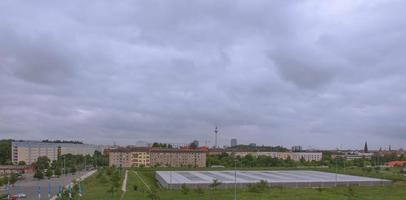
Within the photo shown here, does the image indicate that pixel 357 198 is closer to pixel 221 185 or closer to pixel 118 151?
pixel 221 185

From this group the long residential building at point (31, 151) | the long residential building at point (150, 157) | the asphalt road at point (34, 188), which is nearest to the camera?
the asphalt road at point (34, 188)

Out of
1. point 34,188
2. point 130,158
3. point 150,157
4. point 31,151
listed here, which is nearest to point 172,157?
point 150,157

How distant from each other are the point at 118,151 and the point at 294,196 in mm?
103111

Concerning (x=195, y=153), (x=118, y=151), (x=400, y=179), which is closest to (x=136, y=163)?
(x=118, y=151)

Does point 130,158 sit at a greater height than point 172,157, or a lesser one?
lesser

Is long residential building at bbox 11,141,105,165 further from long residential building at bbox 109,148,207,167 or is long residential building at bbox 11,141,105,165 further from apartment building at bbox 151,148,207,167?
apartment building at bbox 151,148,207,167

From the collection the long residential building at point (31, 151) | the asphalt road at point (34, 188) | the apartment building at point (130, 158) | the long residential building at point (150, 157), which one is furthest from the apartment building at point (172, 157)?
the asphalt road at point (34, 188)

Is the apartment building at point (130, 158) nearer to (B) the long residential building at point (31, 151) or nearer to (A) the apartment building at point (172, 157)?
(A) the apartment building at point (172, 157)

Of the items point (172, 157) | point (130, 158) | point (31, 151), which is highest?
point (31, 151)

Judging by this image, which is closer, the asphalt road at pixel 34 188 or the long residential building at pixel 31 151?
the asphalt road at pixel 34 188

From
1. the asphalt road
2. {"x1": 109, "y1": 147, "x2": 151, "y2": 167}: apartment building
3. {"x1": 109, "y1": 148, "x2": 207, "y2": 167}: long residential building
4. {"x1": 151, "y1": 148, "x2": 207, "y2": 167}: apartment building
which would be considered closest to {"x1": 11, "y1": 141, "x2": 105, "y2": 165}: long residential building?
{"x1": 109, "y1": 147, "x2": 151, "y2": 167}: apartment building

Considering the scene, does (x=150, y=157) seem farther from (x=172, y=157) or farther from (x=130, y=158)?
(x=172, y=157)

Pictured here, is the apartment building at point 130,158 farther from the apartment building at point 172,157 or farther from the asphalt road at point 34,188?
the asphalt road at point 34,188

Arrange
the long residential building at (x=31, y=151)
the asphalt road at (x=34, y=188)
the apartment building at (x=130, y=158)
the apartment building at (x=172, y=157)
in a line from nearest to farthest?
1. the asphalt road at (x=34, y=188)
2. the apartment building at (x=172, y=157)
3. the apartment building at (x=130, y=158)
4. the long residential building at (x=31, y=151)
